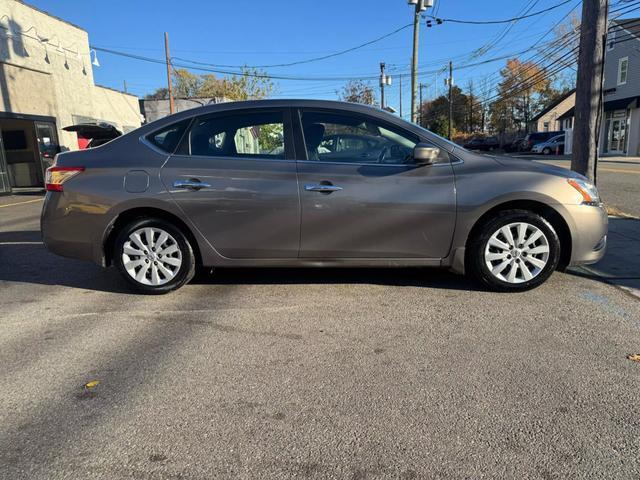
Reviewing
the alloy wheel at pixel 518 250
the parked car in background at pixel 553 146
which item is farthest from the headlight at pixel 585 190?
the parked car in background at pixel 553 146

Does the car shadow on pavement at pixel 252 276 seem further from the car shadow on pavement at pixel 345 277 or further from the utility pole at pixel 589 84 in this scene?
the utility pole at pixel 589 84

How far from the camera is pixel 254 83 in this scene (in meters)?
40.7

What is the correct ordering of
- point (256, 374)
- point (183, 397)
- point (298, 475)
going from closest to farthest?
point (298, 475)
point (183, 397)
point (256, 374)

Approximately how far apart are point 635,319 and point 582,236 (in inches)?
32.4

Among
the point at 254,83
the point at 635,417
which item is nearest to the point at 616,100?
the point at 254,83

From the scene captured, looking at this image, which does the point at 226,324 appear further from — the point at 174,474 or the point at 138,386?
the point at 174,474

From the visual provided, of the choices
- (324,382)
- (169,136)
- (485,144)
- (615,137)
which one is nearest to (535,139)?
(485,144)

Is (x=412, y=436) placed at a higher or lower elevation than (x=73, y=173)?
lower

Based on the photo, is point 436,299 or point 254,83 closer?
point 436,299

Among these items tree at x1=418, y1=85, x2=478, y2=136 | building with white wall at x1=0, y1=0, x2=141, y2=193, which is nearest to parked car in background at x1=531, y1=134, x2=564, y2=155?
building with white wall at x1=0, y1=0, x2=141, y2=193

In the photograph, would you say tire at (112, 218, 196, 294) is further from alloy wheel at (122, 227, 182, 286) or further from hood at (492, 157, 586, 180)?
hood at (492, 157, 586, 180)

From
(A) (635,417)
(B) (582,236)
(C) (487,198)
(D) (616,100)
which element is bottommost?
(A) (635,417)

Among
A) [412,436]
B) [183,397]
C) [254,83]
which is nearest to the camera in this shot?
[412,436]

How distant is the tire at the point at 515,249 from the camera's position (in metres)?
4.15
